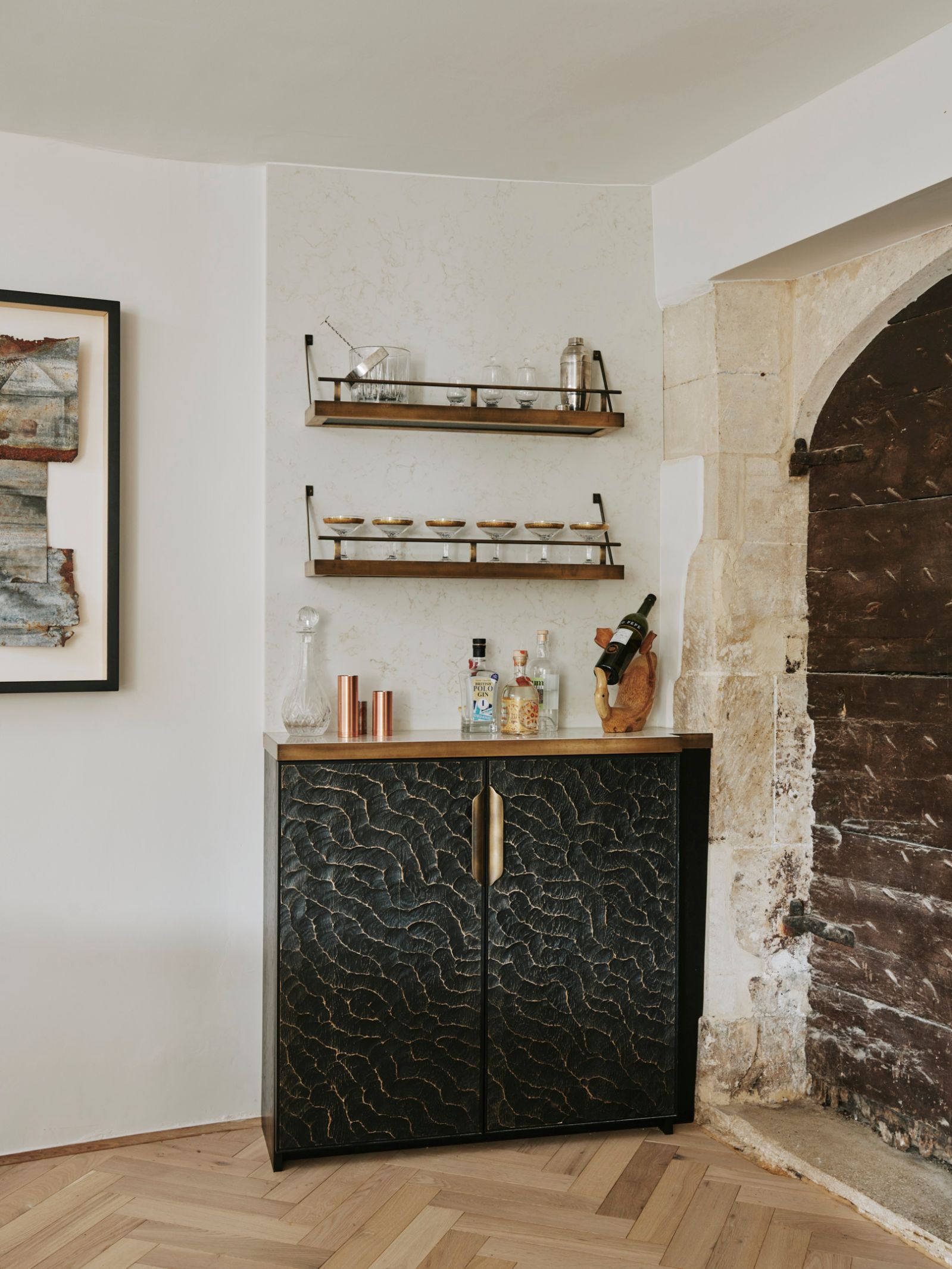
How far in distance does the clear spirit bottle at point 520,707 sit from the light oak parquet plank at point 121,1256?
55.2 inches

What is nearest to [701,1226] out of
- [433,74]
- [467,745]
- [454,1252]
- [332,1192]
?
[454,1252]

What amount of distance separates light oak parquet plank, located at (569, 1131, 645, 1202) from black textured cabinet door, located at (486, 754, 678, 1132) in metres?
0.06

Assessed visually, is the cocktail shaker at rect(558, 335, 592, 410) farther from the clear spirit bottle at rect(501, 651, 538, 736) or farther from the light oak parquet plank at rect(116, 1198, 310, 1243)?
the light oak parquet plank at rect(116, 1198, 310, 1243)

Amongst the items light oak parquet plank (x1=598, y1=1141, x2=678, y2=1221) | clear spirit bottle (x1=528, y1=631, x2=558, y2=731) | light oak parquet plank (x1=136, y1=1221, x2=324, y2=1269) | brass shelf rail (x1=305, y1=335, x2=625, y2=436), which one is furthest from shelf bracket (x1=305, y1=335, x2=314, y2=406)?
light oak parquet plank (x1=598, y1=1141, x2=678, y2=1221)

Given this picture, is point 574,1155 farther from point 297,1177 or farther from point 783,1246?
point 297,1177

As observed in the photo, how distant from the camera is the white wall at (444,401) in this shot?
2.90 meters

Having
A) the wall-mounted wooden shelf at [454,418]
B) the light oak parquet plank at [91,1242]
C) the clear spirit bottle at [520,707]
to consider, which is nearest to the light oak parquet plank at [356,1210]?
the light oak parquet plank at [91,1242]

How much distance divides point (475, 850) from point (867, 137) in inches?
72.8

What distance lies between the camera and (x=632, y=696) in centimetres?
295

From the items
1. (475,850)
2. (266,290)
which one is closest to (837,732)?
(475,850)

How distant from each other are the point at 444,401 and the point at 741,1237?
214cm

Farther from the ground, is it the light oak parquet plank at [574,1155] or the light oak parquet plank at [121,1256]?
the light oak parquet plank at [121,1256]

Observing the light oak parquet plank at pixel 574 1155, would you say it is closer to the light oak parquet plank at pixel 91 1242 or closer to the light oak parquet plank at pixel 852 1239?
the light oak parquet plank at pixel 852 1239

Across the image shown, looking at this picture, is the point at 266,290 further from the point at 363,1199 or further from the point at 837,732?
the point at 363,1199
